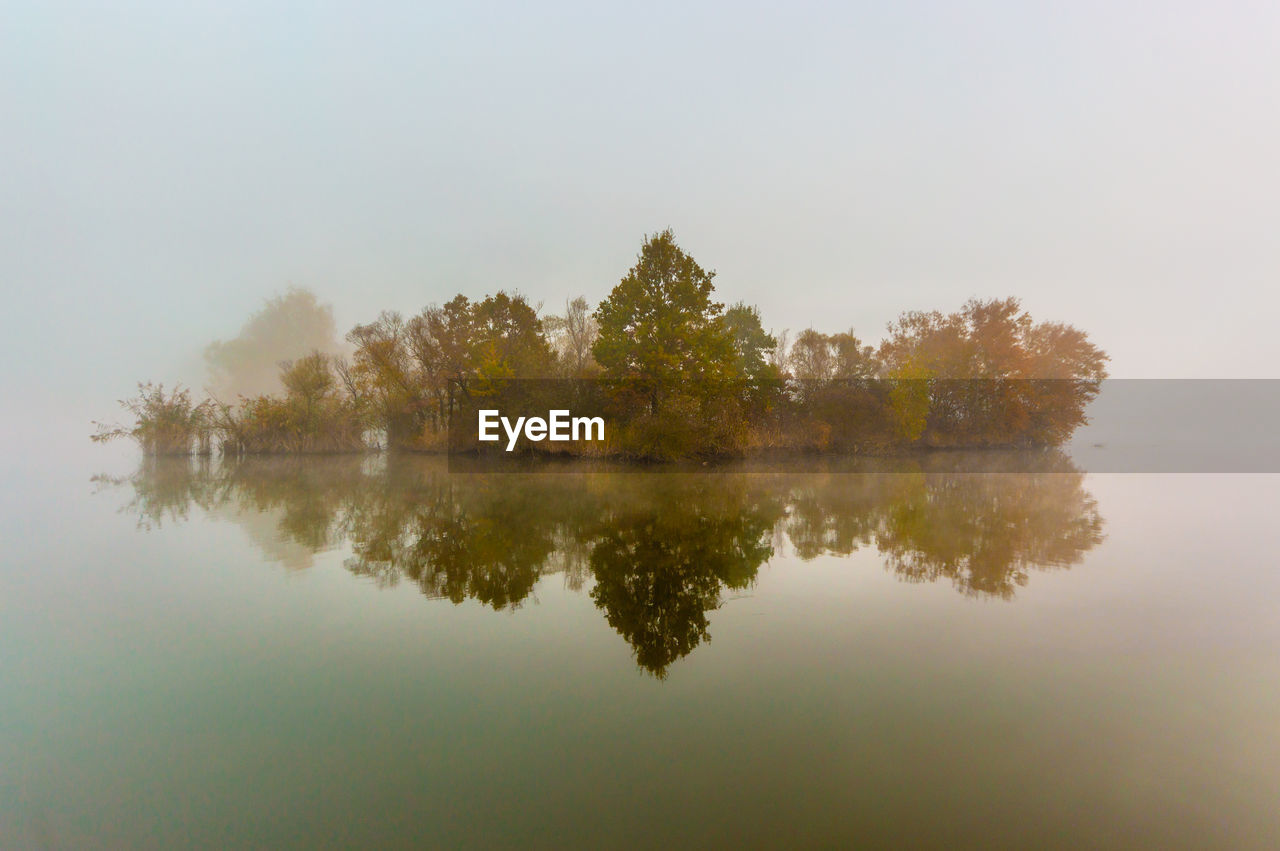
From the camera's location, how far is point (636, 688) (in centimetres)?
449

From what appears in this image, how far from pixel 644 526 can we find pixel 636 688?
5.92 metres

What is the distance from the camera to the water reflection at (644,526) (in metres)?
7.07

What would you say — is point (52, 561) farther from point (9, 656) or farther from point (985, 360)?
point (985, 360)

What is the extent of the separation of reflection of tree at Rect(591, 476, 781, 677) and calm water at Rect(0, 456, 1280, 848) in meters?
0.06

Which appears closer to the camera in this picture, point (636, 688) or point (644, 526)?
point (636, 688)

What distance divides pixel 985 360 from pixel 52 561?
37269 millimetres

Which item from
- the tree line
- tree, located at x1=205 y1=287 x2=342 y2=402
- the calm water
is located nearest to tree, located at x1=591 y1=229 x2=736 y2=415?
the tree line

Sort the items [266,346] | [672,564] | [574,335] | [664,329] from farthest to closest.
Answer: [266,346]
[574,335]
[664,329]
[672,564]

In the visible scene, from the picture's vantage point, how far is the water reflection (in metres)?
7.07
